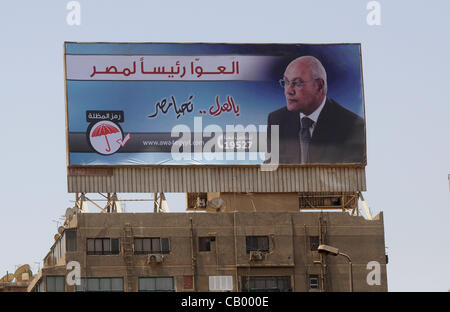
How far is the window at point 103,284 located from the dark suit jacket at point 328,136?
13457 mm

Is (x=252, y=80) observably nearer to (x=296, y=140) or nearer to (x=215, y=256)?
(x=296, y=140)

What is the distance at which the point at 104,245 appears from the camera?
86875mm

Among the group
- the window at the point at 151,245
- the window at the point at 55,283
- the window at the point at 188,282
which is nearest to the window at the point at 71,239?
the window at the point at 55,283

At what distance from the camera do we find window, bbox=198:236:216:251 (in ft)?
288

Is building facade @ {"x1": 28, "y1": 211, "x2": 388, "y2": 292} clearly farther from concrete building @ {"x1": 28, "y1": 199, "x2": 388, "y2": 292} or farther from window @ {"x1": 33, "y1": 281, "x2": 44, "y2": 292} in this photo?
window @ {"x1": 33, "y1": 281, "x2": 44, "y2": 292}

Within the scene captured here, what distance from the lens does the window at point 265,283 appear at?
87188 mm

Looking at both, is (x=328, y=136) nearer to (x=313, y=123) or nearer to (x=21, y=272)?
(x=313, y=123)

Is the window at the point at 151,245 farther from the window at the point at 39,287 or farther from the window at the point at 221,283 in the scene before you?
the window at the point at 39,287

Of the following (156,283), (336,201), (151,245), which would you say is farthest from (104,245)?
(336,201)
